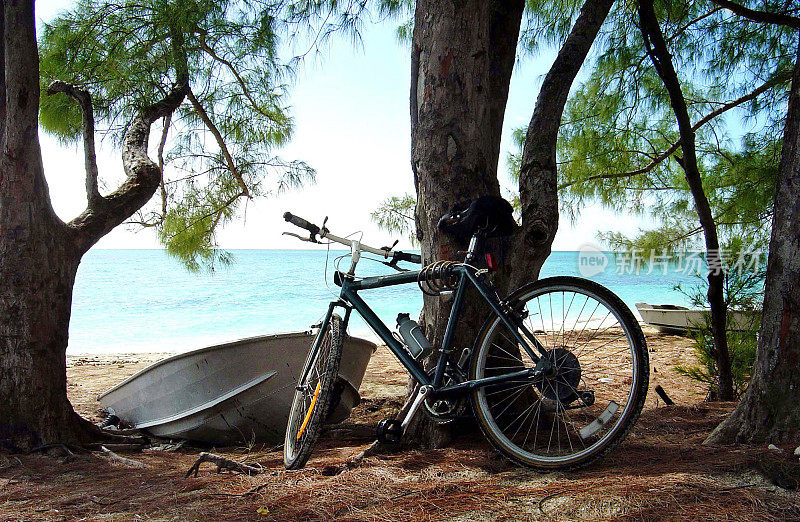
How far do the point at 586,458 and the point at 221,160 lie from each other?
4873mm

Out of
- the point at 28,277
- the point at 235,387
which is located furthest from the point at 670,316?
the point at 28,277

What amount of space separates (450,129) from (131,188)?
2085 millimetres

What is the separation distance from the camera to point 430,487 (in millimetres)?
1831

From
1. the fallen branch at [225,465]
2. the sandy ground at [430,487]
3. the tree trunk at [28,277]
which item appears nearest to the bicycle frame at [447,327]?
the sandy ground at [430,487]

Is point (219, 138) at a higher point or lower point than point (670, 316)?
higher

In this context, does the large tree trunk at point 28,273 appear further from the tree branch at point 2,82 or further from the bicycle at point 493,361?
the bicycle at point 493,361

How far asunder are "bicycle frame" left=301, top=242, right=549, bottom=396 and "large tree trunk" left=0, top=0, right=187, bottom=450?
51.4 inches

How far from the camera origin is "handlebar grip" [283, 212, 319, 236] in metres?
2.38

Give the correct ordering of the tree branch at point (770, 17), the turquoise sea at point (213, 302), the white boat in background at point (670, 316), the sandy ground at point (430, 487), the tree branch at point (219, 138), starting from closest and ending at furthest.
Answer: the sandy ground at point (430, 487)
the tree branch at point (770, 17)
the tree branch at point (219, 138)
the white boat in background at point (670, 316)
the turquoise sea at point (213, 302)

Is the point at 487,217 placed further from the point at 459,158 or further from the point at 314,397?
the point at 314,397

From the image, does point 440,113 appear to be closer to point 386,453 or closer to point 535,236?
point 535,236

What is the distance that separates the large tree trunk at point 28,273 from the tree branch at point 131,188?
15 cm

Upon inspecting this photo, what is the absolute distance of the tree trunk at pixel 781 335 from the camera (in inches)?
77.0

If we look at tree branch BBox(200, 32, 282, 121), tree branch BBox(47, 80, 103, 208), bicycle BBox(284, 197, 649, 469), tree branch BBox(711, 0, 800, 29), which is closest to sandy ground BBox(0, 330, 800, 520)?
bicycle BBox(284, 197, 649, 469)
